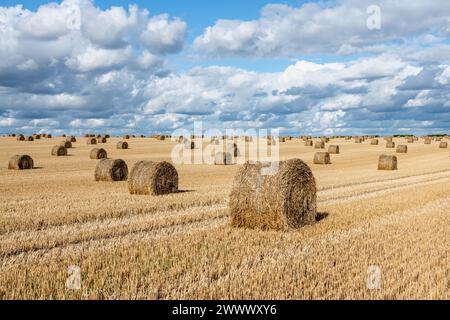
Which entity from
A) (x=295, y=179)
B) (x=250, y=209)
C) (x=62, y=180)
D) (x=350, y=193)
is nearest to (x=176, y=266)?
(x=250, y=209)

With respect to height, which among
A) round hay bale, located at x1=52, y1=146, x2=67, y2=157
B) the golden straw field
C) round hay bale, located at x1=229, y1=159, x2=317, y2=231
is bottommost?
the golden straw field

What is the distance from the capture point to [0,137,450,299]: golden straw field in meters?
6.78

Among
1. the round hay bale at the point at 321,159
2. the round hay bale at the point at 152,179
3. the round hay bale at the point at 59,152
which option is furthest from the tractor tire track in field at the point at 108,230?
the round hay bale at the point at 59,152

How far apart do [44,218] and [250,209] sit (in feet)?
15.8

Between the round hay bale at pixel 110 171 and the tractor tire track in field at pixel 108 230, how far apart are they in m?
8.28

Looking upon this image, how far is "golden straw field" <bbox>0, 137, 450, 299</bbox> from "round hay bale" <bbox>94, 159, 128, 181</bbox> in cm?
483

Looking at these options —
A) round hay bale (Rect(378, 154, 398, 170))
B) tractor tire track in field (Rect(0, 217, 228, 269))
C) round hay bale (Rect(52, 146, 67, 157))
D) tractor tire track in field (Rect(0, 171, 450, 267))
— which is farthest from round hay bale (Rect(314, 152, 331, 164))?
tractor tire track in field (Rect(0, 217, 228, 269))

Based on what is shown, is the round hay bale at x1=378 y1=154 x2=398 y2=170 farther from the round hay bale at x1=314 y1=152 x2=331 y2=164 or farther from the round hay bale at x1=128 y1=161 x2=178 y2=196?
the round hay bale at x1=128 y1=161 x2=178 y2=196

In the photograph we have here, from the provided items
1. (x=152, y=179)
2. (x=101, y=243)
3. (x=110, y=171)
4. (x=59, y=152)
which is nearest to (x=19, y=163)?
(x=110, y=171)

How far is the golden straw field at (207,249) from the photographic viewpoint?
267 inches

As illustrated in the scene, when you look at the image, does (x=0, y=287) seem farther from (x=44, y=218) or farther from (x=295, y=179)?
(x=295, y=179)

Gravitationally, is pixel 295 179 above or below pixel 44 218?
above
